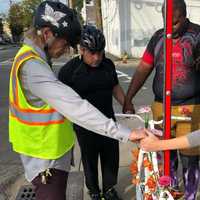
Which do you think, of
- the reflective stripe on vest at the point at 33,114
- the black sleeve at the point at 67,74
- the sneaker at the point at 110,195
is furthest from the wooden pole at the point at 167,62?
the sneaker at the point at 110,195

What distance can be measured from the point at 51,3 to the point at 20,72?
42 centimetres

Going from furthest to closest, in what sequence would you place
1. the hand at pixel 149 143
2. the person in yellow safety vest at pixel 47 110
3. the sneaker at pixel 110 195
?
the sneaker at pixel 110 195 < the hand at pixel 149 143 < the person in yellow safety vest at pixel 47 110

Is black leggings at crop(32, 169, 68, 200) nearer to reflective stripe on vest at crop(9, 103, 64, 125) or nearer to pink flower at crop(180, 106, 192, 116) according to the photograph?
reflective stripe on vest at crop(9, 103, 64, 125)

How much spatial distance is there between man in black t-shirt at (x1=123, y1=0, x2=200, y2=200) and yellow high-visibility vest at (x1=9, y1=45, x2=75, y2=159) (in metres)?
1.08

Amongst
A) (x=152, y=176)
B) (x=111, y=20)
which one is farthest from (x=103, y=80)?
(x=111, y=20)

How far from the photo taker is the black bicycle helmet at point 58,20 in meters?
2.35

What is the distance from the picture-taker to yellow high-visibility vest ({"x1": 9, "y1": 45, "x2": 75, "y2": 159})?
2.40 m

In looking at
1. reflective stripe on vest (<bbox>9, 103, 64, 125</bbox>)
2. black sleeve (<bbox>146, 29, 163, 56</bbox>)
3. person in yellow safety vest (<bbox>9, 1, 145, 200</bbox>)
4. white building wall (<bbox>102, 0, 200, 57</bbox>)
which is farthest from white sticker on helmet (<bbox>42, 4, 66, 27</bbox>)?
white building wall (<bbox>102, 0, 200, 57</bbox>)

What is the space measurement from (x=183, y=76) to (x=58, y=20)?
4.21 feet

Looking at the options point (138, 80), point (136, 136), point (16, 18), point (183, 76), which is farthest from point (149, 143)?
point (16, 18)

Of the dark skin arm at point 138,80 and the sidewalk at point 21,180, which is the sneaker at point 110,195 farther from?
the dark skin arm at point 138,80

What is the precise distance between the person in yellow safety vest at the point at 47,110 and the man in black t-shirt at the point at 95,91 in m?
1.09

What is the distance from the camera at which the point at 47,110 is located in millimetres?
2414

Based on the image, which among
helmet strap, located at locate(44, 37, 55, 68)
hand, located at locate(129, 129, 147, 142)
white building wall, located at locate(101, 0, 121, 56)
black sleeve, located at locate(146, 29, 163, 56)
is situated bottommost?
white building wall, located at locate(101, 0, 121, 56)
